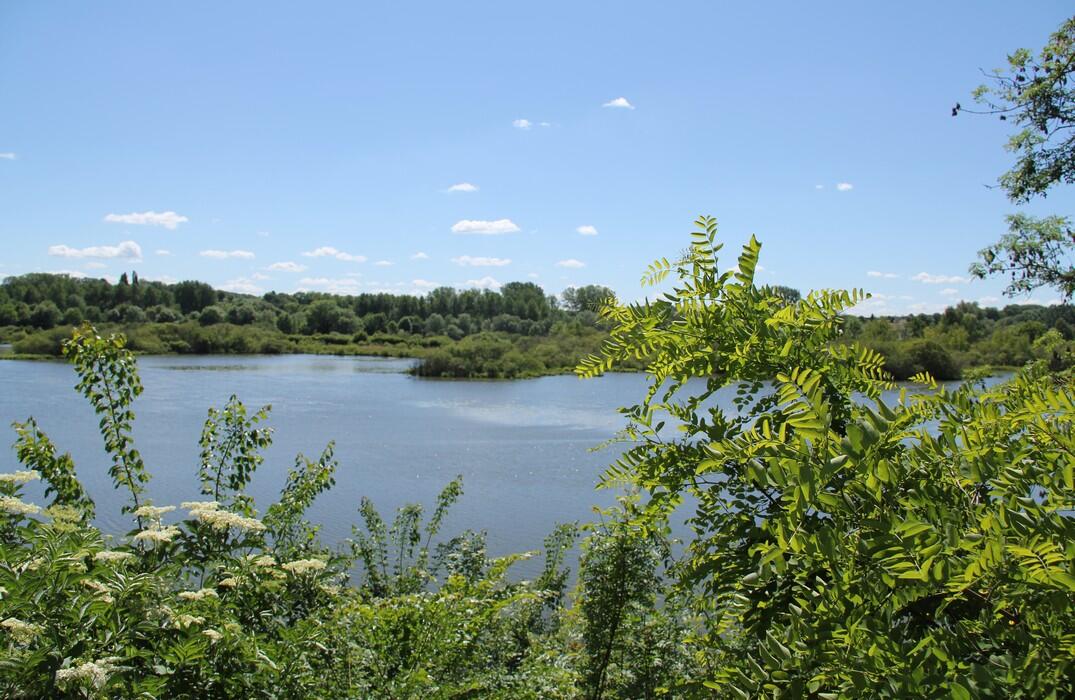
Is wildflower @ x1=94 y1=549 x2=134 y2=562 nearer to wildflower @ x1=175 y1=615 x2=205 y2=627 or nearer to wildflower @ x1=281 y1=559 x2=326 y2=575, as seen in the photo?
wildflower @ x1=175 y1=615 x2=205 y2=627

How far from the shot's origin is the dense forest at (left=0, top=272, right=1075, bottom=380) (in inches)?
2270

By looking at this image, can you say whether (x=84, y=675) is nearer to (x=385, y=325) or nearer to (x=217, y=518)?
(x=217, y=518)


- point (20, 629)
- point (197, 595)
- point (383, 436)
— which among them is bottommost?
point (383, 436)

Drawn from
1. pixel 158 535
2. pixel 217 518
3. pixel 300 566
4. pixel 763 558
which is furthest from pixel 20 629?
pixel 763 558

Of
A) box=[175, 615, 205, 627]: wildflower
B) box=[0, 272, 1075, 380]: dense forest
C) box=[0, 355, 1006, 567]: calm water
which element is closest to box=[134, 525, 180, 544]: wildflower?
box=[175, 615, 205, 627]: wildflower

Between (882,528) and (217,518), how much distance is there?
10.7 ft

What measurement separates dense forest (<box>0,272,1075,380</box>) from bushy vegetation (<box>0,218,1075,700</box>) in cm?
3712

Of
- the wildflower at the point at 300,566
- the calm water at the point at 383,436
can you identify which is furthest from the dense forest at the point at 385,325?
the wildflower at the point at 300,566

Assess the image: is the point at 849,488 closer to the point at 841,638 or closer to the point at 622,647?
the point at 841,638

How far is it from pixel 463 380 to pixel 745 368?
57631 mm

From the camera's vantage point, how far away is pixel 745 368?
1.69m

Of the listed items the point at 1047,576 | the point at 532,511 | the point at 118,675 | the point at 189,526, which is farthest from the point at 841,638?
the point at 532,511

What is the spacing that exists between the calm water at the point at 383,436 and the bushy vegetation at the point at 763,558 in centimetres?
98

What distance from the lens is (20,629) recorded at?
2.17 m
